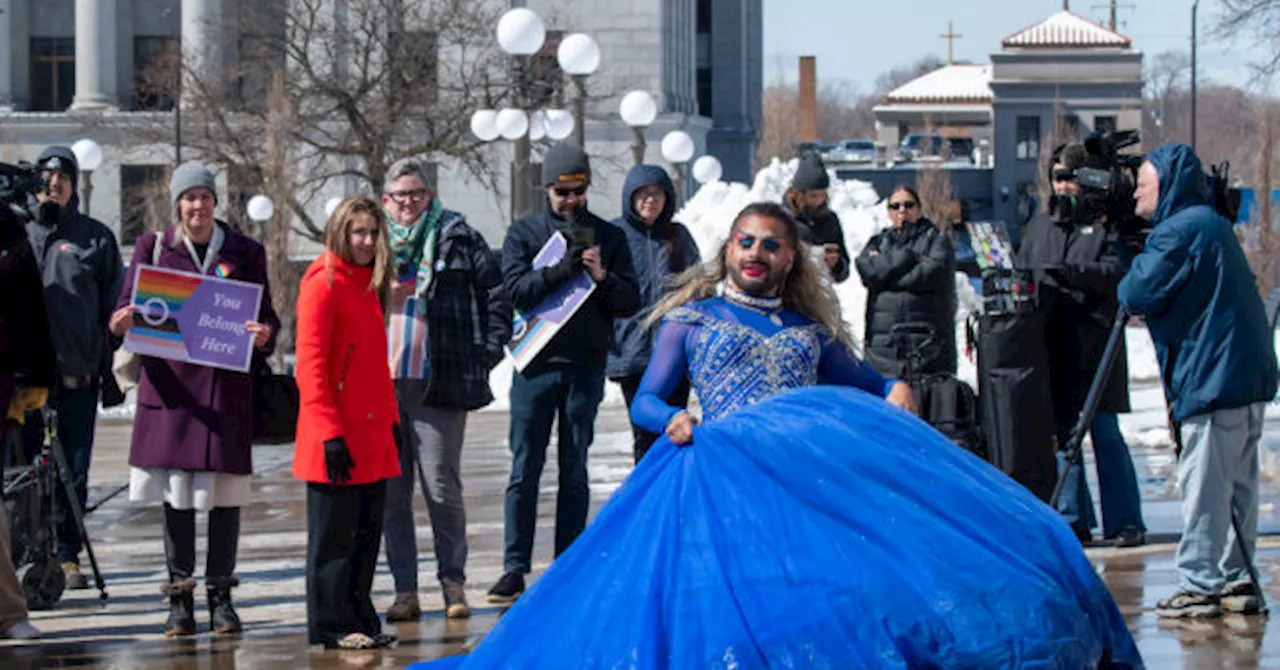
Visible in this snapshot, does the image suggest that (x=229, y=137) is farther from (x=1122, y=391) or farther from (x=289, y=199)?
(x=1122, y=391)

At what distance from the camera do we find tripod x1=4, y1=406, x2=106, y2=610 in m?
9.94

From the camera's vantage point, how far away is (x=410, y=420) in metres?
9.62

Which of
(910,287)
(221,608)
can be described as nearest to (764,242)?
(221,608)

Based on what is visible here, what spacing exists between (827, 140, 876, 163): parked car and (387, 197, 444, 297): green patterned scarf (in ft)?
275

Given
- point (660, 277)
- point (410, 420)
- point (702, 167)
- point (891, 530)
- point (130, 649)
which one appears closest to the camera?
point (891, 530)

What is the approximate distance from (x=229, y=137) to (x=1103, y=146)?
39.4 meters

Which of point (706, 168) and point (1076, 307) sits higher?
point (706, 168)

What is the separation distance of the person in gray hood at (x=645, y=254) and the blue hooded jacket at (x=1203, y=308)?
240 centimetres

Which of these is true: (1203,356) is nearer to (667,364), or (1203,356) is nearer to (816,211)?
(667,364)

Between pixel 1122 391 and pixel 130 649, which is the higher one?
pixel 1122 391

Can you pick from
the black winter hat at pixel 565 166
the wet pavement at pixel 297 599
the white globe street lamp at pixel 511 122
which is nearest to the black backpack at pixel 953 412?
the wet pavement at pixel 297 599

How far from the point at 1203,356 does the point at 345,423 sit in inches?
142

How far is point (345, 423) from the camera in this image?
875cm

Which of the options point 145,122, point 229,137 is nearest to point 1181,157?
point 229,137
